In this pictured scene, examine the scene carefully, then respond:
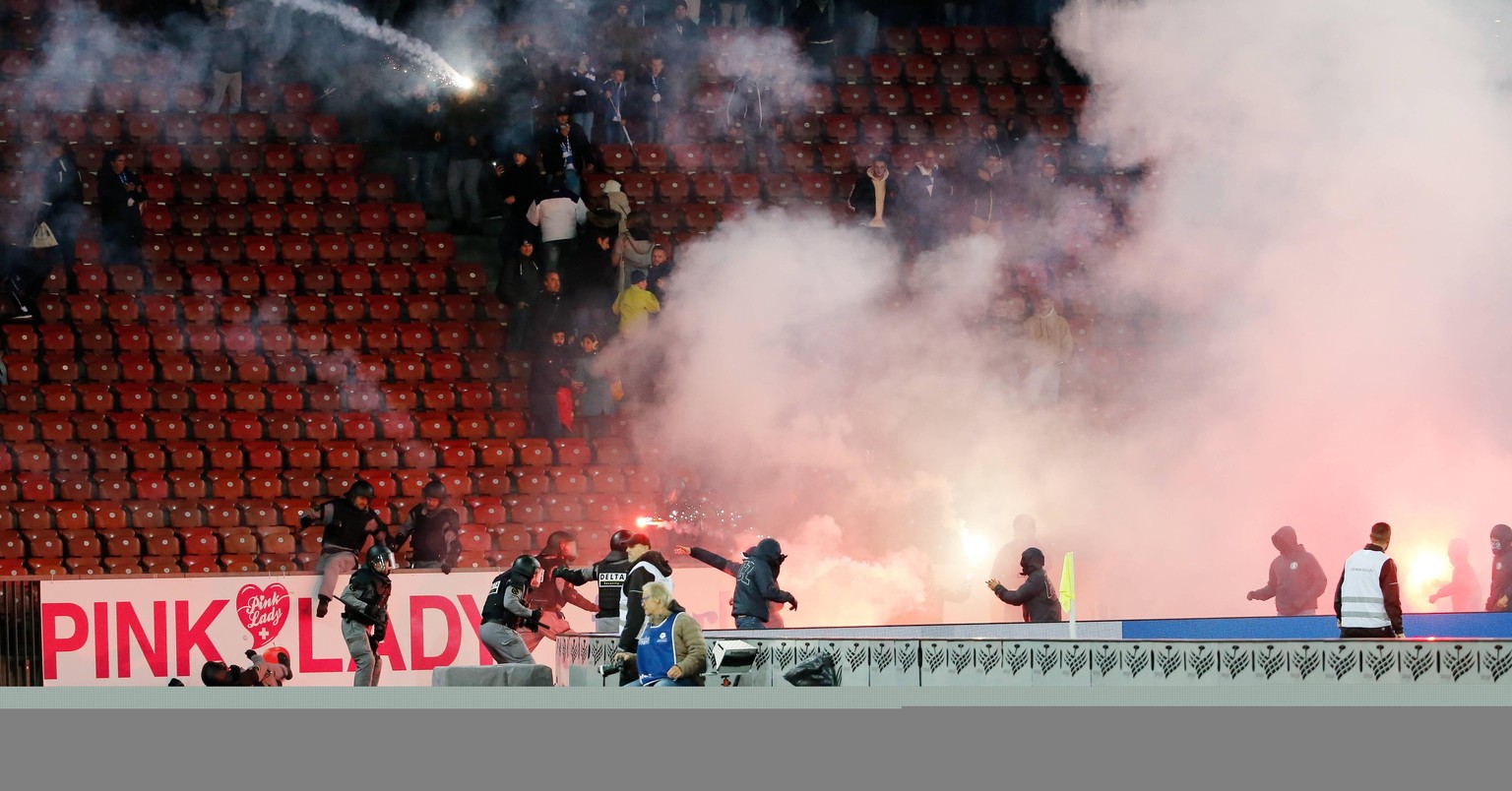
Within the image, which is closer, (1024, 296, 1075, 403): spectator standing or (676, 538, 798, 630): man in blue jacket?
(676, 538, 798, 630): man in blue jacket

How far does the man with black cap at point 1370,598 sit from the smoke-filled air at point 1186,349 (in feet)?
18.4

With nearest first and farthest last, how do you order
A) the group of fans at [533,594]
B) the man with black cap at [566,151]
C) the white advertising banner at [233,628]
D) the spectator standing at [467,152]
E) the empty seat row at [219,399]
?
the group of fans at [533,594], the white advertising banner at [233,628], the empty seat row at [219,399], the man with black cap at [566,151], the spectator standing at [467,152]

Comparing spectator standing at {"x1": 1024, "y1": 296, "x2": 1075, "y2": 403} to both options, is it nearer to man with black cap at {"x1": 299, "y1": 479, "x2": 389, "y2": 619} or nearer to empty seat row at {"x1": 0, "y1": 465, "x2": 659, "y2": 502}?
empty seat row at {"x1": 0, "y1": 465, "x2": 659, "y2": 502}

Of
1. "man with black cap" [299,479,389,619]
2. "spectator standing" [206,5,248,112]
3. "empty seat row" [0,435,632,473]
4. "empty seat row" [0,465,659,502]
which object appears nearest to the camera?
"man with black cap" [299,479,389,619]

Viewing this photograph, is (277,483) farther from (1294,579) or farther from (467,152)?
(1294,579)

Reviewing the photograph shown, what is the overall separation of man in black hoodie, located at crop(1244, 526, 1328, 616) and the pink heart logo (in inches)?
257

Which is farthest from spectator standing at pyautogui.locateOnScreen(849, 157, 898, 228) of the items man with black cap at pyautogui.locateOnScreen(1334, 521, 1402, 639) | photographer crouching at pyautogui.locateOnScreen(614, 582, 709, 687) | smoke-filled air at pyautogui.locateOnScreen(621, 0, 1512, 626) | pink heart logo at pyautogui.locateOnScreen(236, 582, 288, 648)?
photographer crouching at pyautogui.locateOnScreen(614, 582, 709, 687)

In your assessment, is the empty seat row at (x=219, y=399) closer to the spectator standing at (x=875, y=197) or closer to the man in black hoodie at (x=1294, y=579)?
the spectator standing at (x=875, y=197)

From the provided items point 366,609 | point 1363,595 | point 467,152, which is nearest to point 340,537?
point 366,609

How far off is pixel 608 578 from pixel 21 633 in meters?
4.27

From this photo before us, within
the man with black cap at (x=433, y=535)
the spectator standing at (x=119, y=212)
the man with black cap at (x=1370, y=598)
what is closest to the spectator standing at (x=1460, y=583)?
the man with black cap at (x=1370, y=598)

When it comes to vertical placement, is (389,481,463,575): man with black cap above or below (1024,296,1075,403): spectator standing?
below

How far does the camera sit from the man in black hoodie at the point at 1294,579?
47.8ft

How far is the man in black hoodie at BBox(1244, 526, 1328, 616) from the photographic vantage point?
574 inches
